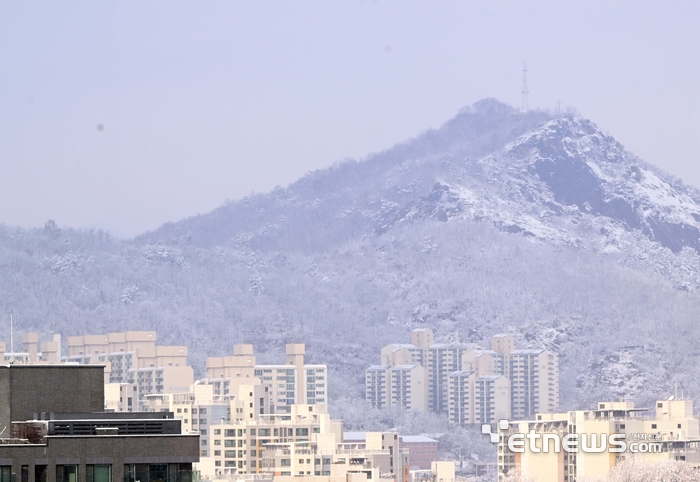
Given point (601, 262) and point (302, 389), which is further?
point (601, 262)

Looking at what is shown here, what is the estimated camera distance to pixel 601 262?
17600cm

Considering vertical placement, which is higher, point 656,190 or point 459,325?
point 656,190

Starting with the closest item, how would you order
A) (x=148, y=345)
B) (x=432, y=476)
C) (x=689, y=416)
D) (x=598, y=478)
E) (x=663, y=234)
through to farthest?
(x=598, y=478) < (x=689, y=416) < (x=432, y=476) < (x=148, y=345) < (x=663, y=234)

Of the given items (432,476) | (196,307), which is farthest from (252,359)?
(432,476)

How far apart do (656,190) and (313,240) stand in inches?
1410

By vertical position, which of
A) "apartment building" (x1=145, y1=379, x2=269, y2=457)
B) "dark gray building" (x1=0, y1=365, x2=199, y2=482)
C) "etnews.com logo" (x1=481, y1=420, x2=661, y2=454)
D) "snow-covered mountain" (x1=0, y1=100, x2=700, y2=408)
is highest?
"snow-covered mountain" (x1=0, y1=100, x2=700, y2=408)

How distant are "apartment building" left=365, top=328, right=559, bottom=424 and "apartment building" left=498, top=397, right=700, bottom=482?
60444 mm

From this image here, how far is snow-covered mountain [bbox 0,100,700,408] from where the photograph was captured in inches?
5965

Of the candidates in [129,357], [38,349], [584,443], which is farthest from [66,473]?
[38,349]

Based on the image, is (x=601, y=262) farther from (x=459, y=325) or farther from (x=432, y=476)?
(x=432, y=476)

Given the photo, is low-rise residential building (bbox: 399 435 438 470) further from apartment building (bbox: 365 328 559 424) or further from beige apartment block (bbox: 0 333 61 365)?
beige apartment block (bbox: 0 333 61 365)

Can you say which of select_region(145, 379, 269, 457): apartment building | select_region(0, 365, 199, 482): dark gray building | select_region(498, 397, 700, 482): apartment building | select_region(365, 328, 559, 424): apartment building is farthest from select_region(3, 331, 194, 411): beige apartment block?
select_region(0, 365, 199, 482): dark gray building

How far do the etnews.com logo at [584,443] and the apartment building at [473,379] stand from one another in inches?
2454

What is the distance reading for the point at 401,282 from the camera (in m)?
174
